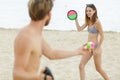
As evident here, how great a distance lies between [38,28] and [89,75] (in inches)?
154

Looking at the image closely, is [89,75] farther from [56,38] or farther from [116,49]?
[56,38]

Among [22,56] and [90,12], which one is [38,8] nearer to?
[22,56]

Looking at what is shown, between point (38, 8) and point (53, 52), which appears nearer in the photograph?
point (38, 8)

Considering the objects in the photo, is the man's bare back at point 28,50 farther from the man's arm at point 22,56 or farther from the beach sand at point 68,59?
the beach sand at point 68,59

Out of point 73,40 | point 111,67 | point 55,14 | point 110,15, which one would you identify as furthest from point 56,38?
point 111,67

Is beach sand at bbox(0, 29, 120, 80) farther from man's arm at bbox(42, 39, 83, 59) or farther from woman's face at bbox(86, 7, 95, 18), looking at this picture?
man's arm at bbox(42, 39, 83, 59)

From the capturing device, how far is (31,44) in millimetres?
2941

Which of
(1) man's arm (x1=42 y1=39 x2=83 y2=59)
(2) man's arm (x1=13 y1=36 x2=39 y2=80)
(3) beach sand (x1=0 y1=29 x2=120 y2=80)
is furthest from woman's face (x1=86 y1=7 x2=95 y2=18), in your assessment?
(2) man's arm (x1=13 y1=36 x2=39 y2=80)

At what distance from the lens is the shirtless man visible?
9.45 ft

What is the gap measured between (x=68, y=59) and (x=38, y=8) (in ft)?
17.1

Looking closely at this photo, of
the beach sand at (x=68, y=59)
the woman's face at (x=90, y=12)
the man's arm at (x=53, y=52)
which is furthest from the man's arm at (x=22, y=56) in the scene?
the beach sand at (x=68, y=59)

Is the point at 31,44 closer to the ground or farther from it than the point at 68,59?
farther from it

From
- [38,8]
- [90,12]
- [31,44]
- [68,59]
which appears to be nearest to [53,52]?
[31,44]

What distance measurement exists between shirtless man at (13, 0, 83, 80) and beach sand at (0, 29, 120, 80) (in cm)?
357
